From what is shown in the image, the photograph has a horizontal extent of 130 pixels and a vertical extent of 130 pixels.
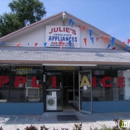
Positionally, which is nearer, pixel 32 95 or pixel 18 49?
pixel 32 95

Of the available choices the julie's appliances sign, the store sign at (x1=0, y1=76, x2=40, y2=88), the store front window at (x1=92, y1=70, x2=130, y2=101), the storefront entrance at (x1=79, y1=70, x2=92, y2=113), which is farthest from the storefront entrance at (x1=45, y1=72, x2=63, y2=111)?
the julie's appliances sign

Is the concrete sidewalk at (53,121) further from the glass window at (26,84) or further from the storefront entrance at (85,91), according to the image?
the glass window at (26,84)

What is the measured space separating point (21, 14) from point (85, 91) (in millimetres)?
24806

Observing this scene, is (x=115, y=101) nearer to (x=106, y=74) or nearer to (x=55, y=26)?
(x=106, y=74)

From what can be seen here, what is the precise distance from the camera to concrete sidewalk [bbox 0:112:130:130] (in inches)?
323

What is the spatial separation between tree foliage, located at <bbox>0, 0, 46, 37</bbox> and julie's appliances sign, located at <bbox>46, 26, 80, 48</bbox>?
59.4 ft

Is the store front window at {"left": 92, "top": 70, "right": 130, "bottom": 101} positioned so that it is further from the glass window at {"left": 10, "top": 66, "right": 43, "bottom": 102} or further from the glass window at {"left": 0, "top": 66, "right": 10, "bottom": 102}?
the glass window at {"left": 0, "top": 66, "right": 10, "bottom": 102}

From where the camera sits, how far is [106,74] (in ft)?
37.3

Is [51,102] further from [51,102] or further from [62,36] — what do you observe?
[62,36]

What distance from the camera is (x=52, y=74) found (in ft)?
36.8

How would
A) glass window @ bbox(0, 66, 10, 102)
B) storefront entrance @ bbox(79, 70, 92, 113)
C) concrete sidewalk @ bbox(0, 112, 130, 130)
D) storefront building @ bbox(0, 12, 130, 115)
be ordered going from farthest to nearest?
storefront entrance @ bbox(79, 70, 92, 113) → glass window @ bbox(0, 66, 10, 102) → storefront building @ bbox(0, 12, 130, 115) → concrete sidewalk @ bbox(0, 112, 130, 130)

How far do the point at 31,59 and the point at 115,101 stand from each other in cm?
516

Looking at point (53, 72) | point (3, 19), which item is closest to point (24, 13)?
point (3, 19)

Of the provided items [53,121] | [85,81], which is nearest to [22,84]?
[53,121]
